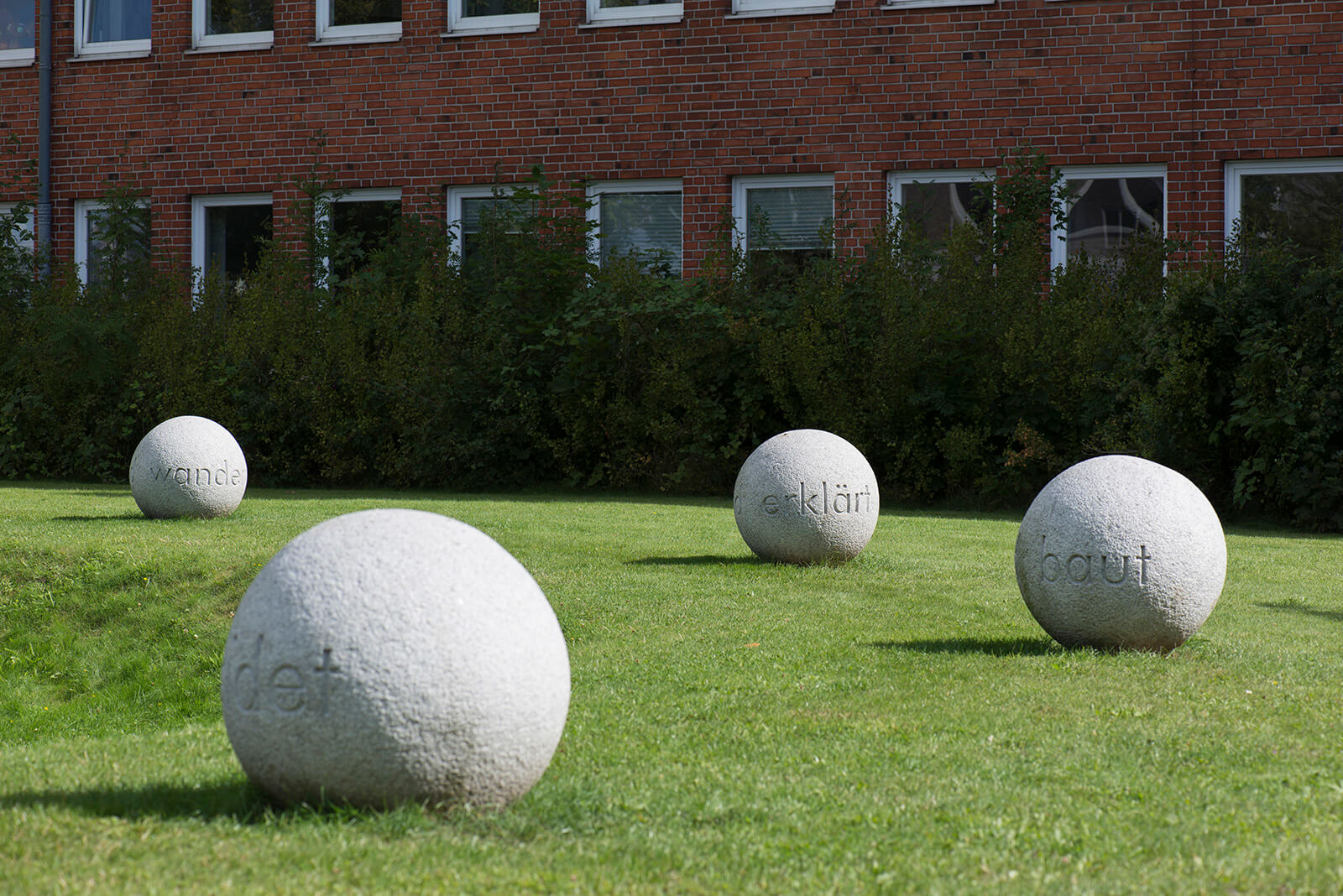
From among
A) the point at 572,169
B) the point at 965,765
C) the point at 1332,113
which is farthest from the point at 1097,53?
the point at 965,765

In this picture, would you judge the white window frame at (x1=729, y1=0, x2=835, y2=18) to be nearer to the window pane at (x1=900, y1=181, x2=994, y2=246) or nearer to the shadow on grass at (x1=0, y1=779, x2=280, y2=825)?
the window pane at (x1=900, y1=181, x2=994, y2=246)

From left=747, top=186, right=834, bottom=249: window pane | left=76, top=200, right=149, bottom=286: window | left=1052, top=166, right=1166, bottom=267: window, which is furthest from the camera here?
left=76, top=200, right=149, bottom=286: window

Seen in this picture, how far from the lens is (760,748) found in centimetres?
607

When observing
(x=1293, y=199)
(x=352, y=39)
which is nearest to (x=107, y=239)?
(x=352, y=39)

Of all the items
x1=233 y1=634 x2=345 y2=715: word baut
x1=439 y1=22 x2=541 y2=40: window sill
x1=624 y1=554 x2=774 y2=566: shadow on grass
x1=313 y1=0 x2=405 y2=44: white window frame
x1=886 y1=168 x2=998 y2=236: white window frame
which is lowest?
x1=624 y1=554 x2=774 y2=566: shadow on grass

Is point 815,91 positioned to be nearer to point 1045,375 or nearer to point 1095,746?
point 1045,375

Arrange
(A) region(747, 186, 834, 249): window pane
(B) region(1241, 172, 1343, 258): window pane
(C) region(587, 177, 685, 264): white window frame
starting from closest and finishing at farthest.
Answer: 1. (B) region(1241, 172, 1343, 258): window pane
2. (A) region(747, 186, 834, 249): window pane
3. (C) region(587, 177, 685, 264): white window frame

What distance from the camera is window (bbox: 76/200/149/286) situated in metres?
22.6

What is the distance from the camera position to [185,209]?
2320 centimetres

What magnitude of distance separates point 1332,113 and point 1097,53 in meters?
3.02

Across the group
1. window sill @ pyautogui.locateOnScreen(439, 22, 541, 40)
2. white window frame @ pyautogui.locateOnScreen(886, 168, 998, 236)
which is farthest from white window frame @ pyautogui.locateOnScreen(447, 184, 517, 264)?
white window frame @ pyautogui.locateOnScreen(886, 168, 998, 236)

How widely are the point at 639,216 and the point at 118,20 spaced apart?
9.53 meters

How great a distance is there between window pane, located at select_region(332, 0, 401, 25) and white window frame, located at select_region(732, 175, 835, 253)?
20.0 ft

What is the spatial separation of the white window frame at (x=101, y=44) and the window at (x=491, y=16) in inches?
207
